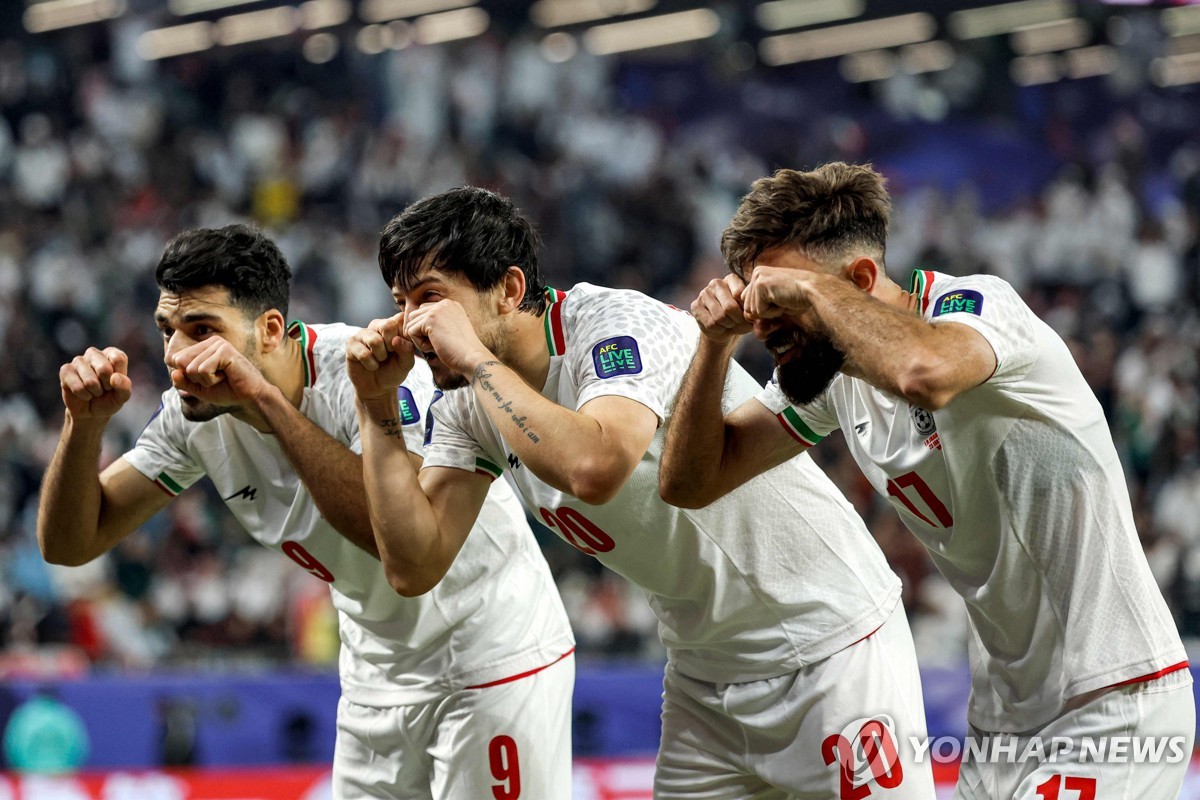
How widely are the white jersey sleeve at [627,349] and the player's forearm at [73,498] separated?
1798 millimetres

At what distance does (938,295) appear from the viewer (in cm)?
357

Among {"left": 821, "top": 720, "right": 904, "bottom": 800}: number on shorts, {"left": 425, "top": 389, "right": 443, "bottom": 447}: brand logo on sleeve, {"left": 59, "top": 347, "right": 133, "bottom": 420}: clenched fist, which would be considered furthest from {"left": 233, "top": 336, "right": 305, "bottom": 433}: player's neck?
{"left": 821, "top": 720, "right": 904, "bottom": 800}: number on shorts

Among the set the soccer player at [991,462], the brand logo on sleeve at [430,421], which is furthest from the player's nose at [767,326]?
the brand logo on sleeve at [430,421]

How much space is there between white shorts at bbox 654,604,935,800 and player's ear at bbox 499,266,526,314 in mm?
1308

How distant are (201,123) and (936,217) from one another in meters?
9.71

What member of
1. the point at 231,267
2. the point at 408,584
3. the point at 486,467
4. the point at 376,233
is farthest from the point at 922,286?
the point at 376,233

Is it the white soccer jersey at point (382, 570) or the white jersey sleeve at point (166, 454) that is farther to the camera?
the white jersey sleeve at point (166, 454)

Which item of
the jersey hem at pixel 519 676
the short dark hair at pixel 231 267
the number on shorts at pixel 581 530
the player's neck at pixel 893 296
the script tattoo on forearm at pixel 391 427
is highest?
the short dark hair at pixel 231 267

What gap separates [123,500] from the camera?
514 cm

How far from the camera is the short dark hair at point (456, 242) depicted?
13.6 ft

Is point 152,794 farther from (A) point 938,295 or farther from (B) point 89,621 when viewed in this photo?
(A) point 938,295

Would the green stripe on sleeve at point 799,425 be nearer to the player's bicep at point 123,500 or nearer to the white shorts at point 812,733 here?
the white shorts at point 812,733

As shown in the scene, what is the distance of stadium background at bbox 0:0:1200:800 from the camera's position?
8844 millimetres
